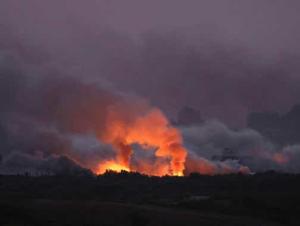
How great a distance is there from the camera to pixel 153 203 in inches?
4163

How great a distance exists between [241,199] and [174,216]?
29.9 m

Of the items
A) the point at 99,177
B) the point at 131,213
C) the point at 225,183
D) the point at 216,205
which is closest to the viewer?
the point at 131,213

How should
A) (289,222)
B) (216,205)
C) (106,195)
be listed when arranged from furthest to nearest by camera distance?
(106,195)
(216,205)
(289,222)

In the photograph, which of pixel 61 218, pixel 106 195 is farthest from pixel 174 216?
pixel 106 195

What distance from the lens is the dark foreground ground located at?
2980 inches

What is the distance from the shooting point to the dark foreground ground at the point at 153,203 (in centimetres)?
7569

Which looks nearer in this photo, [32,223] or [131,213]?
[32,223]

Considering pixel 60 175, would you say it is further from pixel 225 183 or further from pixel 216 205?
pixel 216 205

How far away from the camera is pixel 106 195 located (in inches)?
6019

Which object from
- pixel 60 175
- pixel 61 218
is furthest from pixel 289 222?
pixel 60 175

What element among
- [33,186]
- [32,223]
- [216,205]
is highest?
[33,186]

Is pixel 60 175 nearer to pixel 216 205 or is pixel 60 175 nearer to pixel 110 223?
pixel 216 205

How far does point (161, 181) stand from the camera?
171250 millimetres

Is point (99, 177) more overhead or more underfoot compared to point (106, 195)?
more overhead
